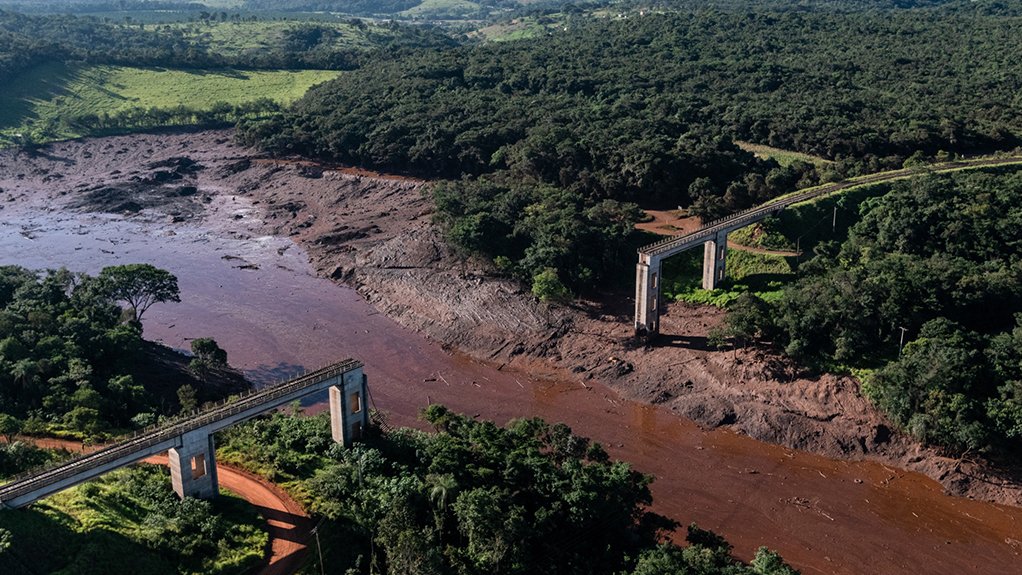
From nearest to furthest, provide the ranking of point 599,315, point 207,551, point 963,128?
point 207,551 < point 599,315 < point 963,128

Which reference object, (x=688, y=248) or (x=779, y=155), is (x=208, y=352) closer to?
(x=688, y=248)

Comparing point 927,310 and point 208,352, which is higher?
point 927,310

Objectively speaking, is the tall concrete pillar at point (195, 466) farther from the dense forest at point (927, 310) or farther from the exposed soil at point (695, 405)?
the dense forest at point (927, 310)

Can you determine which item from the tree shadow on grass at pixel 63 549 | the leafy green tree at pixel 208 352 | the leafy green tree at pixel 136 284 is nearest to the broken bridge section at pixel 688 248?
the leafy green tree at pixel 208 352

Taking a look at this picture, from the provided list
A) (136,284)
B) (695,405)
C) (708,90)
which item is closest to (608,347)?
(695,405)

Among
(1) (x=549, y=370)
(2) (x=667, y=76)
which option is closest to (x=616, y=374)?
(1) (x=549, y=370)

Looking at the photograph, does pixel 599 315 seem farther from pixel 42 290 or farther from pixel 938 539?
pixel 42 290
